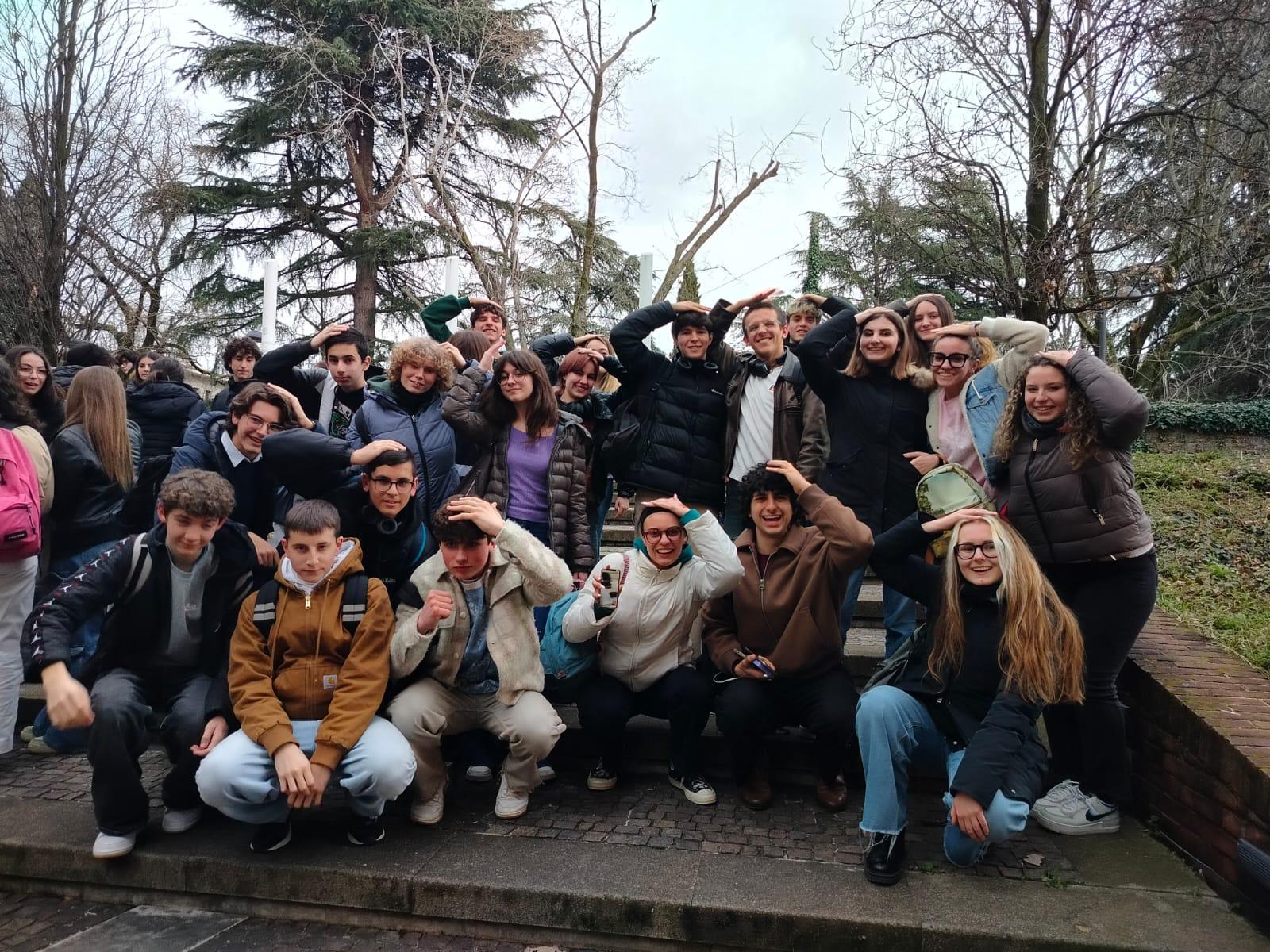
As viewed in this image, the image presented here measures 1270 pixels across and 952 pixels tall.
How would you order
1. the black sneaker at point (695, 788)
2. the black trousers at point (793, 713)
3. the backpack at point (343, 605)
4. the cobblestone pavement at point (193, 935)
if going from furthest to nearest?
the black sneaker at point (695, 788) < the black trousers at point (793, 713) < the backpack at point (343, 605) < the cobblestone pavement at point (193, 935)

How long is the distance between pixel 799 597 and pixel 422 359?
241cm

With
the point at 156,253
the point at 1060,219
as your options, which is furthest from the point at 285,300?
the point at 1060,219

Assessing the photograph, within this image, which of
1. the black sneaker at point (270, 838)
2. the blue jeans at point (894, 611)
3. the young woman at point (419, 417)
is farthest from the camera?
the young woman at point (419, 417)

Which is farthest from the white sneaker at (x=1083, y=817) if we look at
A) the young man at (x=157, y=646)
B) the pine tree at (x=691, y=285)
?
the pine tree at (x=691, y=285)

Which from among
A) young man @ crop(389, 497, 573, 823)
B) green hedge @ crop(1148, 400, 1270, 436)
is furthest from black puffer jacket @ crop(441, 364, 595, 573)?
green hedge @ crop(1148, 400, 1270, 436)

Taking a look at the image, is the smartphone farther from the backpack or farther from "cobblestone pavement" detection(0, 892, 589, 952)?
"cobblestone pavement" detection(0, 892, 589, 952)

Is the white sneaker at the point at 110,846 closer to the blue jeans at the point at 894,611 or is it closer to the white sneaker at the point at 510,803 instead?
the white sneaker at the point at 510,803

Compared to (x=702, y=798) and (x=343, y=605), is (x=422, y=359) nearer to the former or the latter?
(x=343, y=605)

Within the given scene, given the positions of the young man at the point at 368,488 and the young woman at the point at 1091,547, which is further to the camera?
the young man at the point at 368,488

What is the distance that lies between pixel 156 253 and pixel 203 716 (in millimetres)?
13186

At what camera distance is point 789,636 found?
3.47 meters

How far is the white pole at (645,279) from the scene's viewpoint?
716 cm

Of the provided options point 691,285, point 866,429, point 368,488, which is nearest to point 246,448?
point 368,488

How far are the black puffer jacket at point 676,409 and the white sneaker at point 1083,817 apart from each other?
214 cm
